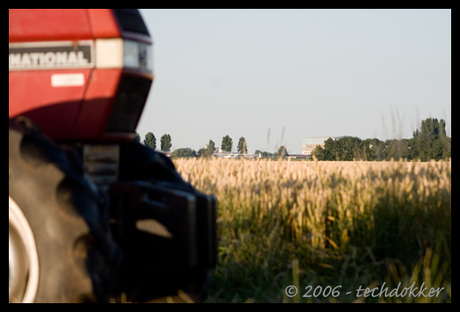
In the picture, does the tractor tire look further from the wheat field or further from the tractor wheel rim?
the wheat field

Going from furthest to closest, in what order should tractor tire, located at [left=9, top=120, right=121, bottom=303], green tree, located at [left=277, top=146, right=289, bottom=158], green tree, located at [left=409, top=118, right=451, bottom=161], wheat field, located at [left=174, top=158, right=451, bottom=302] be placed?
1. green tree, located at [left=277, top=146, right=289, bottom=158]
2. green tree, located at [left=409, top=118, right=451, bottom=161]
3. wheat field, located at [left=174, top=158, right=451, bottom=302]
4. tractor tire, located at [left=9, top=120, right=121, bottom=303]

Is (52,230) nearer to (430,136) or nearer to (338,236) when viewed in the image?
(338,236)

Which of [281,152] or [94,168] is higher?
[281,152]

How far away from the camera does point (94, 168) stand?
3.12m

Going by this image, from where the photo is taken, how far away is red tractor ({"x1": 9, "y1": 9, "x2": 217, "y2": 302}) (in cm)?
235

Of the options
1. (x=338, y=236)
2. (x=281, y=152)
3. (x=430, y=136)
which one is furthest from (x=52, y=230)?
(x=281, y=152)

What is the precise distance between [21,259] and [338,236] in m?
3.24

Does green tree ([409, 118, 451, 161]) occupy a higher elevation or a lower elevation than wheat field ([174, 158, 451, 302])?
higher

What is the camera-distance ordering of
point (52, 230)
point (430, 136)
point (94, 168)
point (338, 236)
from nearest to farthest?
point (52, 230)
point (94, 168)
point (338, 236)
point (430, 136)

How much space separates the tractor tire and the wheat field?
5.74 ft

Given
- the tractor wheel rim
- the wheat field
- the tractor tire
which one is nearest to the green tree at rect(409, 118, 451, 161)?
the wheat field

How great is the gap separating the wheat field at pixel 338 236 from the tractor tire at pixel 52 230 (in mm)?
1751

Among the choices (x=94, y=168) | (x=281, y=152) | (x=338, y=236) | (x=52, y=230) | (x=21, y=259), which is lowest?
(x=338, y=236)

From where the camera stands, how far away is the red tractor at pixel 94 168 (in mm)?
2352
